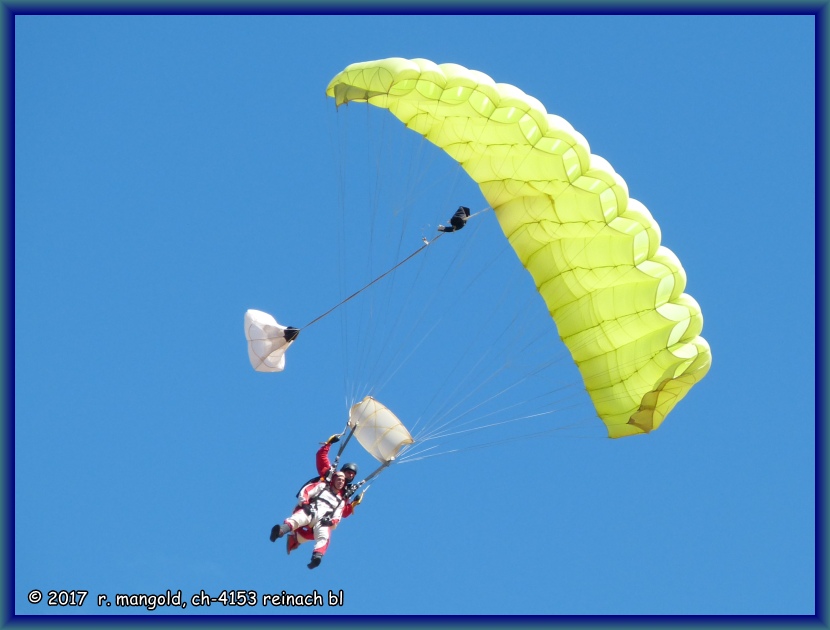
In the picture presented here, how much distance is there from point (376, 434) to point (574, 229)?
3780 mm

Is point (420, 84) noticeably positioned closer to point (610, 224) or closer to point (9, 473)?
point (610, 224)

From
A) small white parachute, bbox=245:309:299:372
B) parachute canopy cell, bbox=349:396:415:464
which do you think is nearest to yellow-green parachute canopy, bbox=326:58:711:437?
parachute canopy cell, bbox=349:396:415:464

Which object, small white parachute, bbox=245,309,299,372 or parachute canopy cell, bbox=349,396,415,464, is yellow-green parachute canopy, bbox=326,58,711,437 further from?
small white parachute, bbox=245,309,299,372

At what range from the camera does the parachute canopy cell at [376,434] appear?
19531 mm

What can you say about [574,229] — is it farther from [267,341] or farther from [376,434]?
[267,341]

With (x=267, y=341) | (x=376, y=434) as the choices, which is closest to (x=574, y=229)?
(x=376, y=434)

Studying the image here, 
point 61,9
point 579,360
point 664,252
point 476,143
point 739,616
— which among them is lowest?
point 739,616

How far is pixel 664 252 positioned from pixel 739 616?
15.7ft

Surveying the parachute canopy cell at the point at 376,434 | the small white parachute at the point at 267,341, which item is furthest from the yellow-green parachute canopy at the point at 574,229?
the small white parachute at the point at 267,341

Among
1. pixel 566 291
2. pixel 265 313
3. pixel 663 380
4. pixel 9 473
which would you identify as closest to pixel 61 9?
pixel 265 313

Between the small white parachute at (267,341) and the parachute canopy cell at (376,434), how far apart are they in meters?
1.21

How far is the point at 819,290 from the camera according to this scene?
1998 centimetres

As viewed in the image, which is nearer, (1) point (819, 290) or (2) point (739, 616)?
(2) point (739, 616)

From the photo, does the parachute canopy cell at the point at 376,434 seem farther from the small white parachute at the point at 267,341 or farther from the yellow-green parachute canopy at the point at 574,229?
the yellow-green parachute canopy at the point at 574,229
